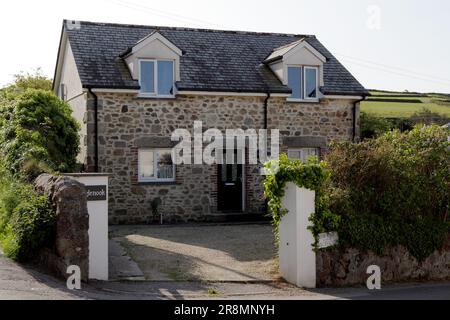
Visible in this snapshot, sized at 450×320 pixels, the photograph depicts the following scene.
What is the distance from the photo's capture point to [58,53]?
2269 cm

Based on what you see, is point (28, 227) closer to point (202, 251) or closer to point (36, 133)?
point (202, 251)

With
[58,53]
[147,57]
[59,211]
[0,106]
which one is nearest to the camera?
[59,211]

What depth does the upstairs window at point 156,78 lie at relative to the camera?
1883cm

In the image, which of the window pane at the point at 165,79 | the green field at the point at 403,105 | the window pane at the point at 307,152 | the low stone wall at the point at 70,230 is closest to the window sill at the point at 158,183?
the window pane at the point at 165,79

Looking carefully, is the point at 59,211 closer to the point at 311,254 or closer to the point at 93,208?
the point at 93,208

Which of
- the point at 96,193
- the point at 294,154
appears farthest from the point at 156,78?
the point at 96,193

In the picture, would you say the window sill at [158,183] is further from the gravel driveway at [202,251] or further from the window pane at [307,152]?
the window pane at [307,152]

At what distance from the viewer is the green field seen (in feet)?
129

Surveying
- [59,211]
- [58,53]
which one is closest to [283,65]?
[58,53]

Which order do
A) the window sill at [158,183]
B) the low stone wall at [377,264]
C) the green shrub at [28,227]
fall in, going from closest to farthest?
1. the green shrub at [28,227]
2. the low stone wall at [377,264]
3. the window sill at [158,183]

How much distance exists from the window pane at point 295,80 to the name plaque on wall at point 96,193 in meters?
11.6

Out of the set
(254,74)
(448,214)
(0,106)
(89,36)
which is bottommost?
(448,214)

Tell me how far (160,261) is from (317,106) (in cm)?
1053

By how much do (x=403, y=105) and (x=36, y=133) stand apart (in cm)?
3496
